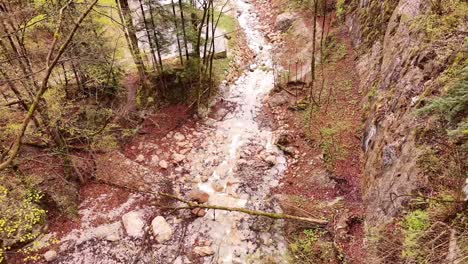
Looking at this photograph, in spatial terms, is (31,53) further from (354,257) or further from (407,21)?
(407,21)

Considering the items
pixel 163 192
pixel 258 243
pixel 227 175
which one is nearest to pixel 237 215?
pixel 258 243

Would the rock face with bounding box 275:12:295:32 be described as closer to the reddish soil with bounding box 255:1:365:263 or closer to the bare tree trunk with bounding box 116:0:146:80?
the reddish soil with bounding box 255:1:365:263

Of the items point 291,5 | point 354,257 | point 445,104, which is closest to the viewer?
point 445,104

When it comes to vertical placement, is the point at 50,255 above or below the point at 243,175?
above

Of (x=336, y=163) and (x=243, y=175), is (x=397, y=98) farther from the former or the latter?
(x=243, y=175)

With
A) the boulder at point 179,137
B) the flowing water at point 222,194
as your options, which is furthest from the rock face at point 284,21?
the boulder at point 179,137

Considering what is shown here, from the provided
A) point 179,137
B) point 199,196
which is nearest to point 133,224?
point 199,196

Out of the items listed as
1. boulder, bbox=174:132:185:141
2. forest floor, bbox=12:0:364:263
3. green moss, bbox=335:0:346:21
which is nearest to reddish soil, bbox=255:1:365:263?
forest floor, bbox=12:0:364:263
